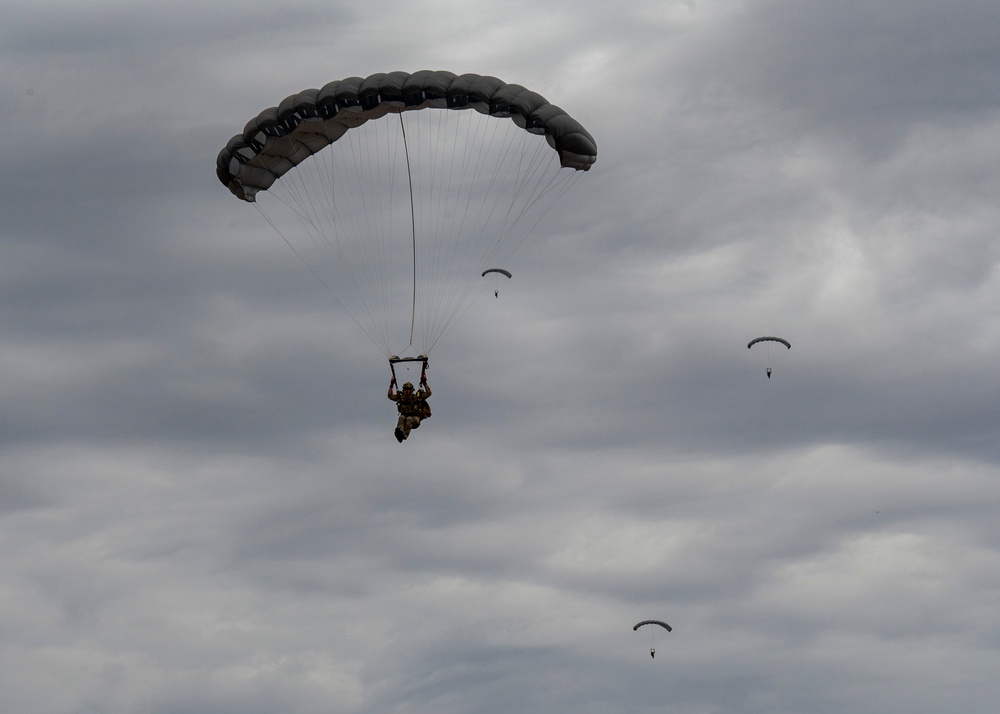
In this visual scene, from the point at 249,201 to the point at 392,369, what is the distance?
314 inches

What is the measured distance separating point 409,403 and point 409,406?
95 millimetres

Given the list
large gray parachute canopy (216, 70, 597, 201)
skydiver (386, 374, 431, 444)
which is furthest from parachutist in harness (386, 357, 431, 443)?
large gray parachute canopy (216, 70, 597, 201)

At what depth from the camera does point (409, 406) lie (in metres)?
61.2

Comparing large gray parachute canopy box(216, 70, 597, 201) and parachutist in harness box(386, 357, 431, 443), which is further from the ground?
large gray parachute canopy box(216, 70, 597, 201)

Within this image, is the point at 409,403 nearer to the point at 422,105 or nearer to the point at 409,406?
the point at 409,406

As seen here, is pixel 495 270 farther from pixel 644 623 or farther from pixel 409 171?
pixel 644 623

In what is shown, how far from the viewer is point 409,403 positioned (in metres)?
61.2

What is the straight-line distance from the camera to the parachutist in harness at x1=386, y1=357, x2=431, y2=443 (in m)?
61.1

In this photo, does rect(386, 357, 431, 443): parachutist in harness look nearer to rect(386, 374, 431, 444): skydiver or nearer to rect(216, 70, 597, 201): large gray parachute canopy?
rect(386, 374, 431, 444): skydiver

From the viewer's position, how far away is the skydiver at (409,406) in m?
61.1

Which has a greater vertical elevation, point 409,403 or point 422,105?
point 422,105

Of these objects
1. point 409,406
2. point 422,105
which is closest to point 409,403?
point 409,406

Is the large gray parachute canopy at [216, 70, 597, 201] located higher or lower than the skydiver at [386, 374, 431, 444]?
higher

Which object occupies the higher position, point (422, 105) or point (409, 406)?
point (422, 105)
